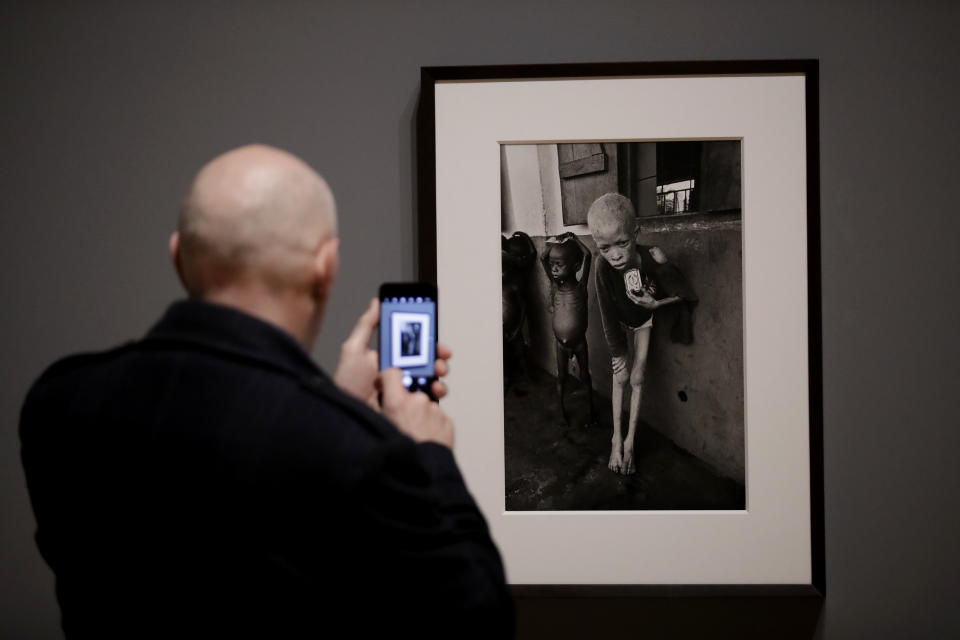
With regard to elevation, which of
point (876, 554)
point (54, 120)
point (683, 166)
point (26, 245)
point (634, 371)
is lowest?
point (876, 554)

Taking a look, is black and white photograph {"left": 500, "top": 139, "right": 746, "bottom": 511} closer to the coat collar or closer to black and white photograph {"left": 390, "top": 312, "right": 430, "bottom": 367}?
black and white photograph {"left": 390, "top": 312, "right": 430, "bottom": 367}

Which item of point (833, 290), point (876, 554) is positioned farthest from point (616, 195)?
point (876, 554)

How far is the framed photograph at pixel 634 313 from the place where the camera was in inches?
49.6

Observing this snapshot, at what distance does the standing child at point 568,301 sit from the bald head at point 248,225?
69 cm

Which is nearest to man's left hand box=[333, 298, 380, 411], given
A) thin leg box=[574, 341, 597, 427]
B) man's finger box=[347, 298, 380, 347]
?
man's finger box=[347, 298, 380, 347]

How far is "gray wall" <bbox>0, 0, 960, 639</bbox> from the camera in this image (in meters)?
1.30

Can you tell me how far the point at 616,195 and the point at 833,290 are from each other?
17.3 inches

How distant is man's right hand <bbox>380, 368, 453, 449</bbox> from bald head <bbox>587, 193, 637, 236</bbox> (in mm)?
622

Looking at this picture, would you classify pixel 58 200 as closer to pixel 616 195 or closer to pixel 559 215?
pixel 559 215

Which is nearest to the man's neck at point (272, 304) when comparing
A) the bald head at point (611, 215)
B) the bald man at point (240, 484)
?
the bald man at point (240, 484)

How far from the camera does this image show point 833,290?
130cm

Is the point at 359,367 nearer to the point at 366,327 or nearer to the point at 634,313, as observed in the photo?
the point at 366,327

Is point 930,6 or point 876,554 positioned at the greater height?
point 930,6

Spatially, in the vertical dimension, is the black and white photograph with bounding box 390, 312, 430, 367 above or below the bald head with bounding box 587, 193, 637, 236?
below
